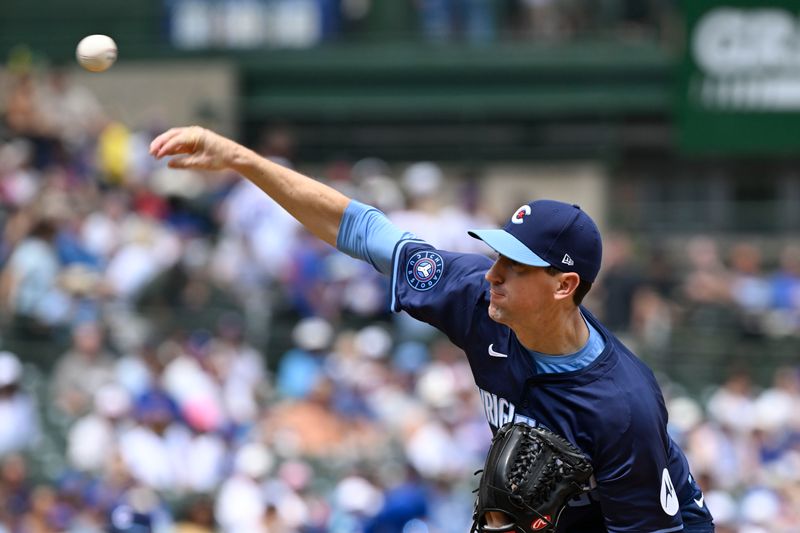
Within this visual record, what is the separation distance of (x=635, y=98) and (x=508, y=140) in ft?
4.99

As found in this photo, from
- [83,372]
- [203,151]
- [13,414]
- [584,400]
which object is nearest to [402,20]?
[83,372]

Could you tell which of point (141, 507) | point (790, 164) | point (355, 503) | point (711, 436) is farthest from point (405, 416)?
point (790, 164)

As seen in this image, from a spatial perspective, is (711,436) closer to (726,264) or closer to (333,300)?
(333,300)

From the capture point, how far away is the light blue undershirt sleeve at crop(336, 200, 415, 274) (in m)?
4.13

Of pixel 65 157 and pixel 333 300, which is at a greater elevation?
pixel 65 157

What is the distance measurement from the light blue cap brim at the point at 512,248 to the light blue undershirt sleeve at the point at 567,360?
0.94ft

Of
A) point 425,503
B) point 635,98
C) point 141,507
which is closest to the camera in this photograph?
point 141,507

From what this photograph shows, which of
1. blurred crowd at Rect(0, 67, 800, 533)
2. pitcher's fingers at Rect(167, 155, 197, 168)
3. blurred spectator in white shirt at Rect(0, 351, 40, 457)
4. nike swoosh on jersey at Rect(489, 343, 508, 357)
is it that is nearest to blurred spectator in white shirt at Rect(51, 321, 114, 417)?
blurred crowd at Rect(0, 67, 800, 533)

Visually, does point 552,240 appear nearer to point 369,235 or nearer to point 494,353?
point 494,353

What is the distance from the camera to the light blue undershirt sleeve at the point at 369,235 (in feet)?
13.6

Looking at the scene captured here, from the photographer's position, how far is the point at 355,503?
887 centimetres

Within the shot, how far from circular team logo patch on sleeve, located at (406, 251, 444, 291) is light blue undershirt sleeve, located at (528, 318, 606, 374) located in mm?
369

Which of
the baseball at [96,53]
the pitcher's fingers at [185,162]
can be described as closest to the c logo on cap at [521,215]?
the pitcher's fingers at [185,162]

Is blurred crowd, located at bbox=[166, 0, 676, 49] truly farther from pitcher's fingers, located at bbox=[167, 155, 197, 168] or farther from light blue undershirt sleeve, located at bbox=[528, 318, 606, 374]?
light blue undershirt sleeve, located at bbox=[528, 318, 606, 374]
